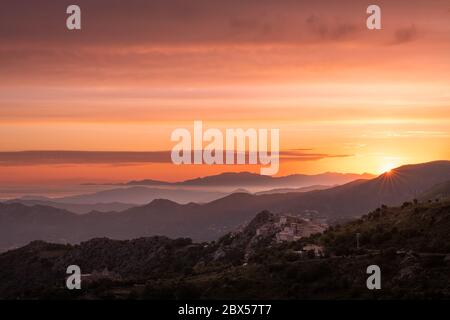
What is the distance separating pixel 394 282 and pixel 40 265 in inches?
3762

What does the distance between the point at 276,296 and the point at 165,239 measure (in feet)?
252

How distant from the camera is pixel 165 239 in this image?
490 feet

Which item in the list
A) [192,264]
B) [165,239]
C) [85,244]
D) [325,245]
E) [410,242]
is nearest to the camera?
[410,242]

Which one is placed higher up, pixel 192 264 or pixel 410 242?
pixel 410 242
